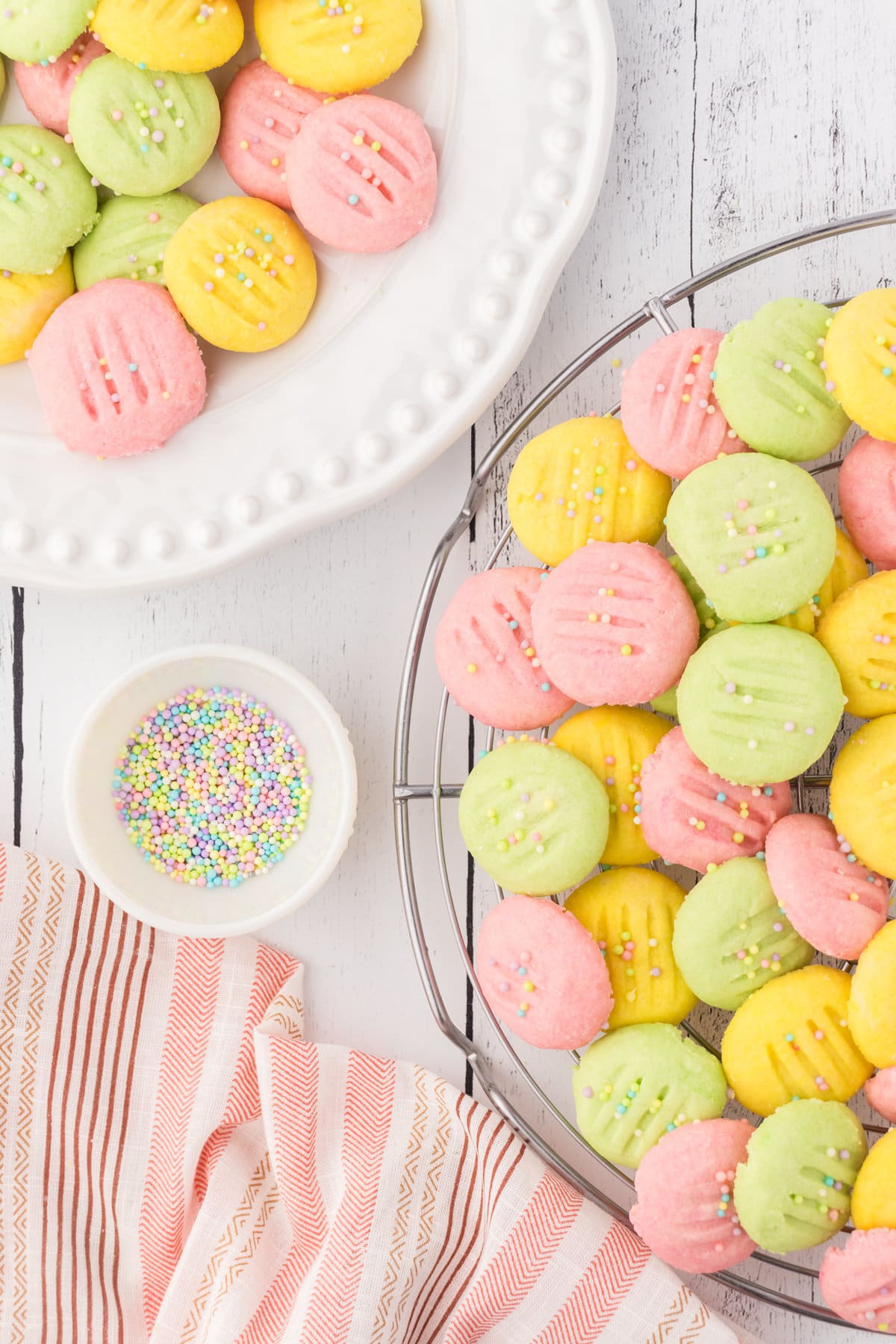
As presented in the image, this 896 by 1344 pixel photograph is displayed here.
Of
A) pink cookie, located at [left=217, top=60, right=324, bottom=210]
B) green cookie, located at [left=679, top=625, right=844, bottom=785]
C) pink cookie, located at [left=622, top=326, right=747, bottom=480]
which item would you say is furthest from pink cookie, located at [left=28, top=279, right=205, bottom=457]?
green cookie, located at [left=679, top=625, right=844, bottom=785]

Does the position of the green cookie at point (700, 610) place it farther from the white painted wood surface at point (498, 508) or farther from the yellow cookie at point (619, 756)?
the white painted wood surface at point (498, 508)

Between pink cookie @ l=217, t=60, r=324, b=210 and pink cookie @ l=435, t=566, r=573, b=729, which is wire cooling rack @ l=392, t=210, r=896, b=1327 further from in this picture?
pink cookie @ l=217, t=60, r=324, b=210

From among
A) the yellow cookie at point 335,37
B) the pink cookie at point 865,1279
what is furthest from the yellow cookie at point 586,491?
the pink cookie at point 865,1279

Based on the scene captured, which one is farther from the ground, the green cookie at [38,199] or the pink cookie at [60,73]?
the pink cookie at [60,73]

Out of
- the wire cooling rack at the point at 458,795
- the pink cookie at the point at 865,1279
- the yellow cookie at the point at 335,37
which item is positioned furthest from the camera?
the wire cooling rack at the point at 458,795

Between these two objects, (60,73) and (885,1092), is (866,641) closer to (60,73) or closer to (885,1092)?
(885,1092)

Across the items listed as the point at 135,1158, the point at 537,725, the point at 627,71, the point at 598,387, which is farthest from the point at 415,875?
the point at 627,71
